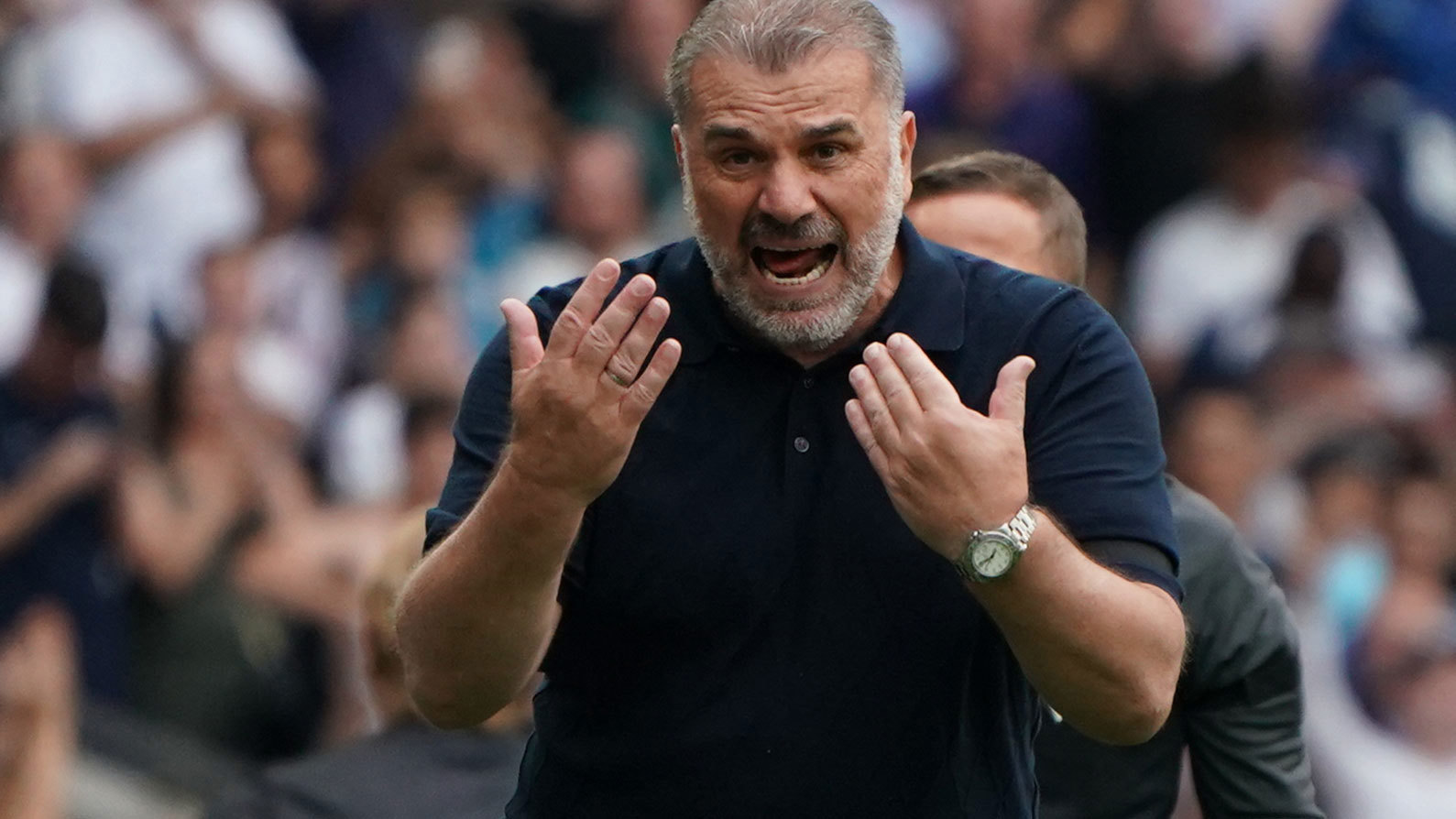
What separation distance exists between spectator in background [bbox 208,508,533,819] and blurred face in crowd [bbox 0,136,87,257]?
4.89 m

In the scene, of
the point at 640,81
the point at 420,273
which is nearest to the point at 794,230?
the point at 420,273

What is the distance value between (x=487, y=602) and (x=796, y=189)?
2.24 ft

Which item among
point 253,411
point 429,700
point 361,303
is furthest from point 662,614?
point 361,303

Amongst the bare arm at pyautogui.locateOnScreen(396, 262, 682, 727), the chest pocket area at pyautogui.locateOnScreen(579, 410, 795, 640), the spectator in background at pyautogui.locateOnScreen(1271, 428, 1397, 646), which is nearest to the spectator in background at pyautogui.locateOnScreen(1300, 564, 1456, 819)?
the spectator in background at pyautogui.locateOnScreen(1271, 428, 1397, 646)

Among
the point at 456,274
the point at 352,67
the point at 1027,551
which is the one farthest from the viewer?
the point at 352,67

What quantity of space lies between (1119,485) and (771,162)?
2.07ft

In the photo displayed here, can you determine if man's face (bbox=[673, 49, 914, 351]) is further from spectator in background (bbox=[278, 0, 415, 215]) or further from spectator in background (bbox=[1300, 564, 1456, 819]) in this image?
spectator in background (bbox=[278, 0, 415, 215])

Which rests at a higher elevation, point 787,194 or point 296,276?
point 787,194

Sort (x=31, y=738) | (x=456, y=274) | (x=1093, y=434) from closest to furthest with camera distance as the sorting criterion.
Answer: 1. (x=1093, y=434)
2. (x=31, y=738)
3. (x=456, y=274)

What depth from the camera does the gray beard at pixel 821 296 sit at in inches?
134

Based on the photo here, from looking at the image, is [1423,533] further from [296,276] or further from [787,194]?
[787,194]

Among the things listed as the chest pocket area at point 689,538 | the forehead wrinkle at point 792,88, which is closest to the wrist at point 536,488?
the chest pocket area at point 689,538

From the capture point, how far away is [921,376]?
3.15 meters

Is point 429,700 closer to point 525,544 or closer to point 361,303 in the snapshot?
point 525,544
